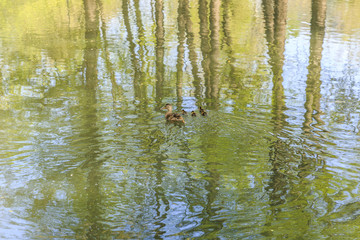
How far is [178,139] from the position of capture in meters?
8.91

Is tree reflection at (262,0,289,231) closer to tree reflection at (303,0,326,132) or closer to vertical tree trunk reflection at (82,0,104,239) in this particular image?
tree reflection at (303,0,326,132)

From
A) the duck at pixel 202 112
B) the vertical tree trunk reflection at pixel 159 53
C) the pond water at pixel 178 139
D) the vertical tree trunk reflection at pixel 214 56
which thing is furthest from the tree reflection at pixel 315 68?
the vertical tree trunk reflection at pixel 159 53

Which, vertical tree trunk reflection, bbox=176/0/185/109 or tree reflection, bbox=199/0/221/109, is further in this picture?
tree reflection, bbox=199/0/221/109

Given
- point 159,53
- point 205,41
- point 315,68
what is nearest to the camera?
point 315,68

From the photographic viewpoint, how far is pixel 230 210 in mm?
6523

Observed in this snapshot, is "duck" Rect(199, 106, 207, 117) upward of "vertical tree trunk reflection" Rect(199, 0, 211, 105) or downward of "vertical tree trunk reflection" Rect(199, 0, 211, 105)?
downward

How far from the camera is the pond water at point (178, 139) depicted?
20.7ft

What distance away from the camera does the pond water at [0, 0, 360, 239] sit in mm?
6297

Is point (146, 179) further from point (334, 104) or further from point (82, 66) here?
point (82, 66)

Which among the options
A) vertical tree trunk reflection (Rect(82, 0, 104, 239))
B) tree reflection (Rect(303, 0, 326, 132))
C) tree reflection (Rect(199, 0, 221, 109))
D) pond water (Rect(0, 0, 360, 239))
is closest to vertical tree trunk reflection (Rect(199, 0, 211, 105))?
tree reflection (Rect(199, 0, 221, 109))

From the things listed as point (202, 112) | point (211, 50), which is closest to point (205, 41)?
point (211, 50)

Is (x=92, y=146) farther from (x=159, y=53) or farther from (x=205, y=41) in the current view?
(x=205, y=41)

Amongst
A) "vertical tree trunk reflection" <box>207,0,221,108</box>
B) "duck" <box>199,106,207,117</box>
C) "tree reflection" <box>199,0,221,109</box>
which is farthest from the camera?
"tree reflection" <box>199,0,221,109</box>

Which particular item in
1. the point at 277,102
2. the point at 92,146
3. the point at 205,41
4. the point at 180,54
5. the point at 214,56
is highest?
the point at 205,41
